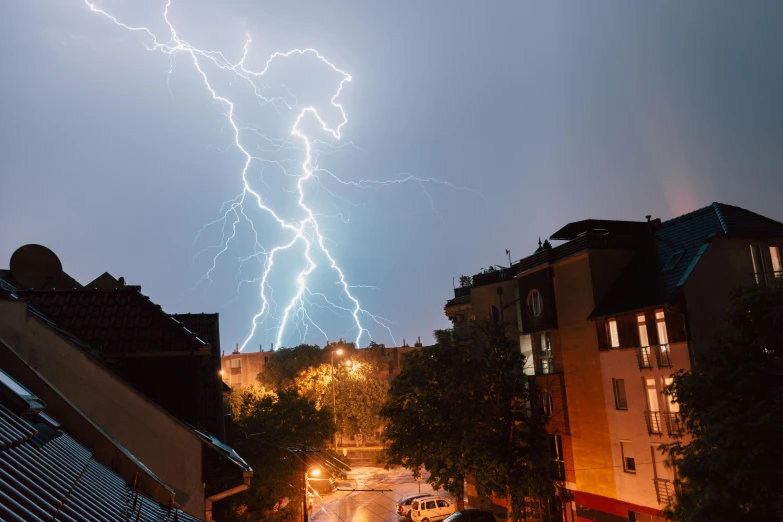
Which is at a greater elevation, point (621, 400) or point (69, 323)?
point (69, 323)

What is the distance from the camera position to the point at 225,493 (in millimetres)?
10422

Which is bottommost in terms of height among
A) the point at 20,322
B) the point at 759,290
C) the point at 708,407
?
the point at 708,407

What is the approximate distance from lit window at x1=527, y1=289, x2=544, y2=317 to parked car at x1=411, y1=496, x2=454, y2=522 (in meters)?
11.5

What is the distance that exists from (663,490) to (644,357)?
465 centimetres

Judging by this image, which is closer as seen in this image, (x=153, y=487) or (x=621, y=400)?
(x=153, y=487)

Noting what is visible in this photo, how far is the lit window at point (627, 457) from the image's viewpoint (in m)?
20.5

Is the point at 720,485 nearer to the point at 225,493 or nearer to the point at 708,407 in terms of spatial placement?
the point at 708,407

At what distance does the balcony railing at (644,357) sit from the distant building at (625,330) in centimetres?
4

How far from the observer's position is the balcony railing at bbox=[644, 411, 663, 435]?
1952 cm

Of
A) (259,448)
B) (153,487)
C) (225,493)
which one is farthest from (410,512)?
(153,487)

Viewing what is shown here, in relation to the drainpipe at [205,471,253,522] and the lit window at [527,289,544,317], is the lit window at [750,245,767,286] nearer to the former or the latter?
the lit window at [527,289,544,317]

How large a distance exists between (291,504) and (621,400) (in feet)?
50.4

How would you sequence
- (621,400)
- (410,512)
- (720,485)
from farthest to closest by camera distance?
(410,512) < (621,400) < (720,485)

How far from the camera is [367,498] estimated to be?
118 feet
